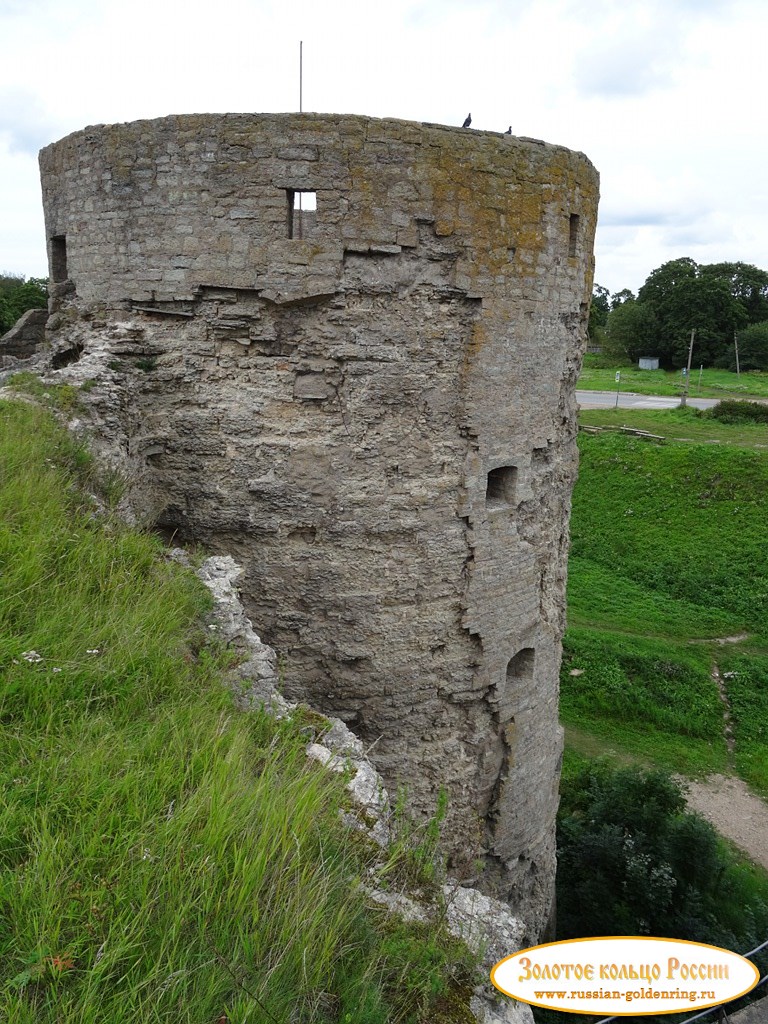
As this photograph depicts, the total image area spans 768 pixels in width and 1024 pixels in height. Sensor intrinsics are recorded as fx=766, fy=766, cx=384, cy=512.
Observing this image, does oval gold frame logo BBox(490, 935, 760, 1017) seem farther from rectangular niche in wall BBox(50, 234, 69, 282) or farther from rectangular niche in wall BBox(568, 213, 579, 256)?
rectangular niche in wall BBox(50, 234, 69, 282)

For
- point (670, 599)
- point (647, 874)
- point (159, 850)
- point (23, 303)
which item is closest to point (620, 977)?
point (159, 850)

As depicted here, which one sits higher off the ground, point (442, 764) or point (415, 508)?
point (415, 508)

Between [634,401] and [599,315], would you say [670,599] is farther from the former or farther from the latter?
[599,315]

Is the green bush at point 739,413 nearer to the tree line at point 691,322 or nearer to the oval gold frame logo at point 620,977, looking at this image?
the tree line at point 691,322

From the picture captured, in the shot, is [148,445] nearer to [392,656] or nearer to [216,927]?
[392,656]

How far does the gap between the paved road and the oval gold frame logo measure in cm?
2621

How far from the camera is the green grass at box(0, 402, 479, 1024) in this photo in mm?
2035

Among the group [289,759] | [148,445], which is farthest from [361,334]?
[289,759]

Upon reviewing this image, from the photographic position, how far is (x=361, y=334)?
17.3ft

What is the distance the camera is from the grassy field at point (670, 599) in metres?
12.1

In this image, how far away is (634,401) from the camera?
31844 mm

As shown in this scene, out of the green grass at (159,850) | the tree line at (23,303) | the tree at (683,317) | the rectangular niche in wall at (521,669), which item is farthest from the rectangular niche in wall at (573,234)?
the tree at (683,317)

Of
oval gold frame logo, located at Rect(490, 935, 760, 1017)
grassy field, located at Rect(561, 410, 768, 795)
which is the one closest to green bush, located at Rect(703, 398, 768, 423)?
grassy field, located at Rect(561, 410, 768, 795)

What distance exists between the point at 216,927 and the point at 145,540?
271cm
